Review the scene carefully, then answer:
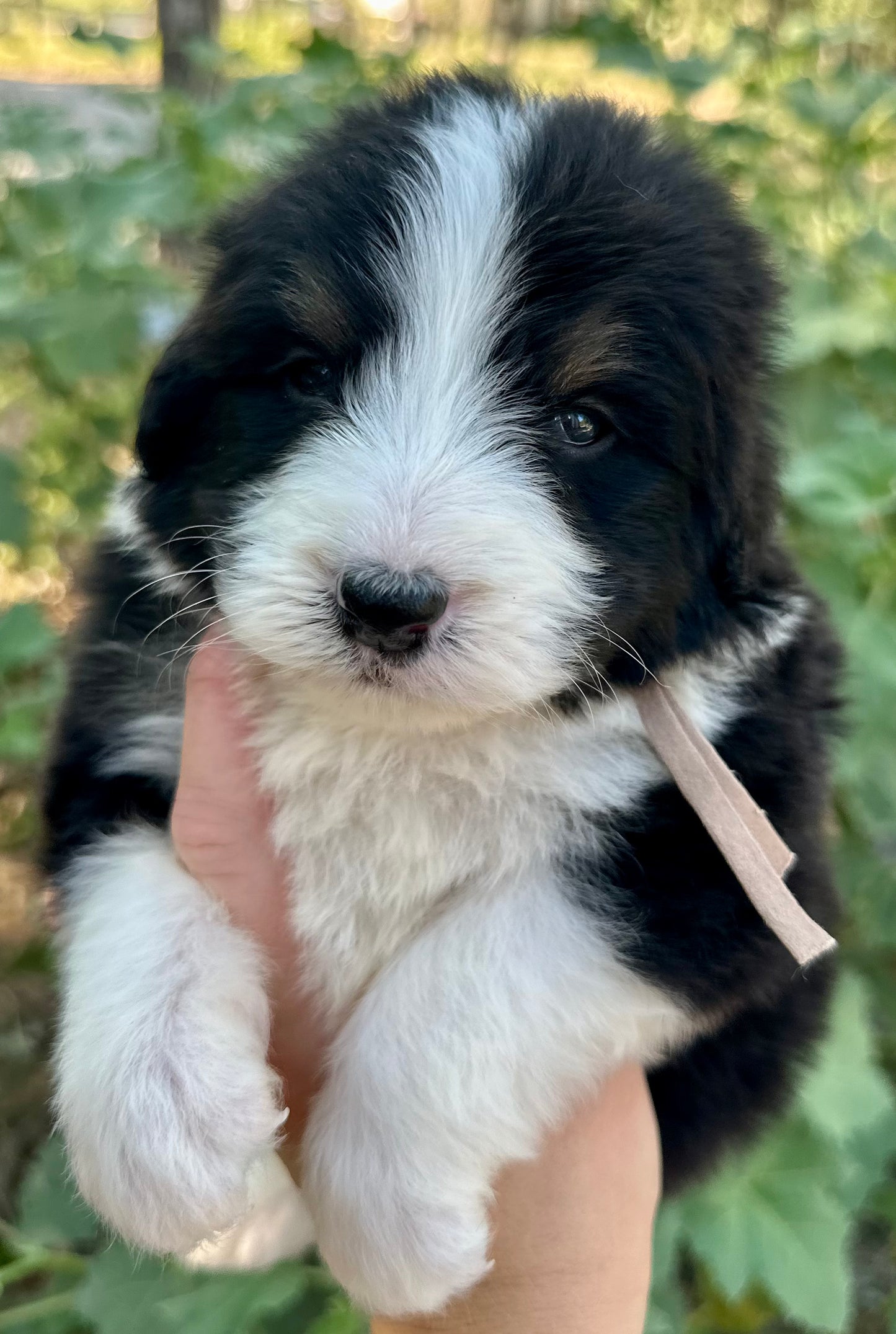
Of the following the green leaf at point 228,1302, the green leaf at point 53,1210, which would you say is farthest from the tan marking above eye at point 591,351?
the green leaf at point 53,1210

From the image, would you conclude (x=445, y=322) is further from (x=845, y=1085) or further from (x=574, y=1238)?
(x=845, y=1085)

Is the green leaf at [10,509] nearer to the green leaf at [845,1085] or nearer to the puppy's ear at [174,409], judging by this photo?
the puppy's ear at [174,409]

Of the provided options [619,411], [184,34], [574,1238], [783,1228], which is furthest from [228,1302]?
[184,34]

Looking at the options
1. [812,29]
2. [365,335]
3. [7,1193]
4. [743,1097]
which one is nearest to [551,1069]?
[743,1097]

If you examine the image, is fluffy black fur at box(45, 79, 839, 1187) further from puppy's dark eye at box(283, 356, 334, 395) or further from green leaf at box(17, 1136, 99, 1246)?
green leaf at box(17, 1136, 99, 1246)

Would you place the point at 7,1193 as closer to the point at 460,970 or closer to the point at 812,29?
the point at 460,970

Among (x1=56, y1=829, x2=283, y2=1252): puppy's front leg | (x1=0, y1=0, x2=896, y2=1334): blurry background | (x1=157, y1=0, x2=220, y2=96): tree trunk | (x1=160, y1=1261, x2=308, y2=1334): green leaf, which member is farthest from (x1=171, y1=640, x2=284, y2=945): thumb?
(x1=157, y1=0, x2=220, y2=96): tree trunk
